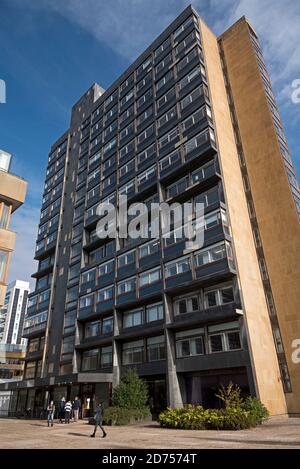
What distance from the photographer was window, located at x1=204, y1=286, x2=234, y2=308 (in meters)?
29.3

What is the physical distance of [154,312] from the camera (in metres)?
35.1

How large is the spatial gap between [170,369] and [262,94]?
3125 cm

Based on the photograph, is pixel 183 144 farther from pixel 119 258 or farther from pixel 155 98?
pixel 119 258

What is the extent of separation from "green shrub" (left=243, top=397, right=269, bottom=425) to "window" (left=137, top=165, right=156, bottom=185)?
26.4 metres

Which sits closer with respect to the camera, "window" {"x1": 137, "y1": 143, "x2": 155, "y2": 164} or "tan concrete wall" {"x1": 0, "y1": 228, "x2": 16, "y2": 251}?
"tan concrete wall" {"x1": 0, "y1": 228, "x2": 16, "y2": 251}

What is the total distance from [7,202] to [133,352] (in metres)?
21.9

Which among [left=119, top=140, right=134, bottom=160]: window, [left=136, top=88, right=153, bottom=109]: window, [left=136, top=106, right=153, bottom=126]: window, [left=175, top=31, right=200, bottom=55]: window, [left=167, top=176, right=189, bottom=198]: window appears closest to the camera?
[left=167, top=176, right=189, bottom=198]: window

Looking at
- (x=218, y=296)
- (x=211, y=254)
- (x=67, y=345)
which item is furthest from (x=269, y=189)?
(x=67, y=345)

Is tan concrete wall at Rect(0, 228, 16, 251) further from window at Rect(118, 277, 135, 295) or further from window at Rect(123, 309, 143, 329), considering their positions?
window at Rect(123, 309, 143, 329)

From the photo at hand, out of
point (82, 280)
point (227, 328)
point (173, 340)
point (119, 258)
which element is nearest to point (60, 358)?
point (82, 280)

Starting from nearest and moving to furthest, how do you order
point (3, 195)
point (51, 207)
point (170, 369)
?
point (3, 195)
point (170, 369)
point (51, 207)

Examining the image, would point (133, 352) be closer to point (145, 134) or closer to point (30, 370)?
point (30, 370)

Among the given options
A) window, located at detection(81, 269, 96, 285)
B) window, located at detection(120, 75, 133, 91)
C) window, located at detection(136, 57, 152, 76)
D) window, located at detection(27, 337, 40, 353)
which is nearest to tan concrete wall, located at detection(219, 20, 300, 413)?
window, located at detection(136, 57, 152, 76)

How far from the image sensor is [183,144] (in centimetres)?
3906
